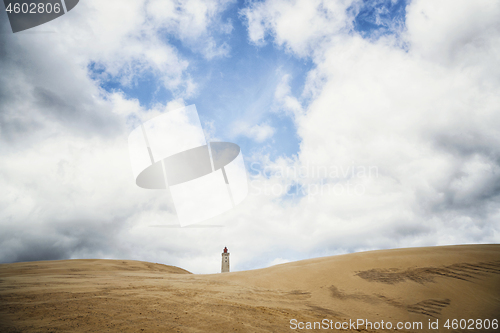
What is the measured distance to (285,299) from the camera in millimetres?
9211

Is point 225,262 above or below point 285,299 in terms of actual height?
below

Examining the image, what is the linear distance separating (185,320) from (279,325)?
2.49 m

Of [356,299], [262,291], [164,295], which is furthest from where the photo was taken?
[262,291]

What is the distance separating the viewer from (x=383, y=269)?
11.3m

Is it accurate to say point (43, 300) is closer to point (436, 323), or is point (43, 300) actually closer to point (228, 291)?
point (228, 291)

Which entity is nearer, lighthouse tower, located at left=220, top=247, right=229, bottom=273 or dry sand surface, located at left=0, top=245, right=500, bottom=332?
dry sand surface, located at left=0, top=245, right=500, bottom=332

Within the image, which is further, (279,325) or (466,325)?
(466,325)

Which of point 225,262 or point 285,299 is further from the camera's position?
point 225,262

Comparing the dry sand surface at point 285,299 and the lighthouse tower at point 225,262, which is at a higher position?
the dry sand surface at point 285,299

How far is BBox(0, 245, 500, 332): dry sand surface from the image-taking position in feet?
17.7

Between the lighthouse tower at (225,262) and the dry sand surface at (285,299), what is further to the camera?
the lighthouse tower at (225,262)

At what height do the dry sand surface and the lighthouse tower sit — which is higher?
the dry sand surface

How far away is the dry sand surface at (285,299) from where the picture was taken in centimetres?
539

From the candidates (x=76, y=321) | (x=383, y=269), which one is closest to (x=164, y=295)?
(x=76, y=321)
